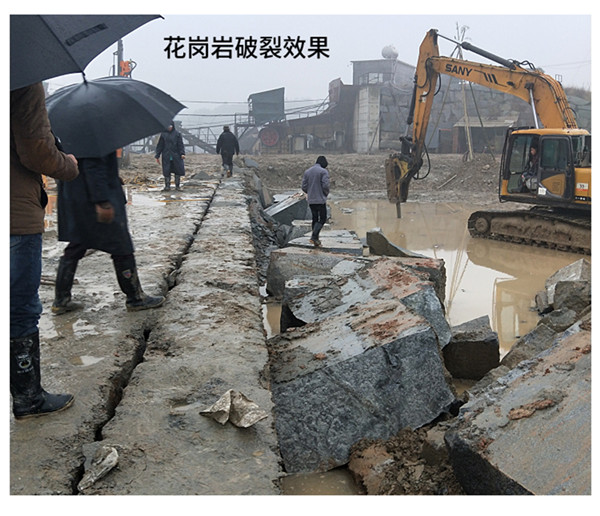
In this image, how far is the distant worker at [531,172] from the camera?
464 inches

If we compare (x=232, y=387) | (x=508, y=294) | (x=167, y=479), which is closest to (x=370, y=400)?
(x=232, y=387)

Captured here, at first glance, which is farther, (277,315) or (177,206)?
(177,206)

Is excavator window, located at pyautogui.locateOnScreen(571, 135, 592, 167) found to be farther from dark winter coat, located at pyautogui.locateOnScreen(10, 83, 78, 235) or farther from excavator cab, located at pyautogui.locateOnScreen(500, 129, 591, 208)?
dark winter coat, located at pyautogui.locateOnScreen(10, 83, 78, 235)

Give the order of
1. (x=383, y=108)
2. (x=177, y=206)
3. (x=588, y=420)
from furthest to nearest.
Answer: (x=383, y=108) → (x=177, y=206) → (x=588, y=420)

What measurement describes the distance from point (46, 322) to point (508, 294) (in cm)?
636

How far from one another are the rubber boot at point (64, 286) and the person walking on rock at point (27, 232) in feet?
5.07

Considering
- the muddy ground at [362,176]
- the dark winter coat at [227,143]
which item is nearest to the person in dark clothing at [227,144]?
the dark winter coat at [227,143]

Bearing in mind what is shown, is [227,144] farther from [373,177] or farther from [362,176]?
[373,177]

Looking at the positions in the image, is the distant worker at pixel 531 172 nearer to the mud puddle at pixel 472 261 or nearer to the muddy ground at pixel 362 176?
the mud puddle at pixel 472 261

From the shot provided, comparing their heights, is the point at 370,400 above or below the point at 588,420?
below

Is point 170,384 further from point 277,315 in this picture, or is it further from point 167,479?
point 277,315

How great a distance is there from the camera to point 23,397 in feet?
9.32

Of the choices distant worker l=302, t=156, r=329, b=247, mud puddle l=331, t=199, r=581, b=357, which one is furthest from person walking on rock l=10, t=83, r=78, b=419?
distant worker l=302, t=156, r=329, b=247

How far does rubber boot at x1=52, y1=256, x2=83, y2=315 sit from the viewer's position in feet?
14.3
